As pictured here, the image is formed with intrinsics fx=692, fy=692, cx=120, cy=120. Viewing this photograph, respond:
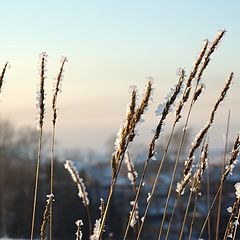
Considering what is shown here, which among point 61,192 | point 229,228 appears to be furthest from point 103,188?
point 229,228

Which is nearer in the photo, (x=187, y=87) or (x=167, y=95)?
(x=167, y=95)

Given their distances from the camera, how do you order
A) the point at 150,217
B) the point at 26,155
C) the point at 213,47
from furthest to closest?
the point at 26,155
the point at 150,217
the point at 213,47

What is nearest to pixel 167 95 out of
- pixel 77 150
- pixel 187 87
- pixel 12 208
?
pixel 187 87

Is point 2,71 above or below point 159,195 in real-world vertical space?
above

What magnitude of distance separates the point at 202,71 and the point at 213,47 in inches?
3.4

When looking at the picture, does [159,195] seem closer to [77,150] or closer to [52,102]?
[77,150]

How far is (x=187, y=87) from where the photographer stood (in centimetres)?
200

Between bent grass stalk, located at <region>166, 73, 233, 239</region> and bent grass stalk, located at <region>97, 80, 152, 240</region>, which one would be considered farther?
bent grass stalk, located at <region>166, 73, 233, 239</region>

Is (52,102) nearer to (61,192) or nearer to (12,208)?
(61,192)

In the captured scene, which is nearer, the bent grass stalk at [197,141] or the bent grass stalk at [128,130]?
the bent grass stalk at [128,130]

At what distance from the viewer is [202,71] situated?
2.04 meters


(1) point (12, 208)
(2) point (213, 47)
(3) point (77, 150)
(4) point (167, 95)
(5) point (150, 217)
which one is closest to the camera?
(4) point (167, 95)

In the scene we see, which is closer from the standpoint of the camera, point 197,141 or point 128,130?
point 128,130

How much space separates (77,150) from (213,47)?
53.7 m
